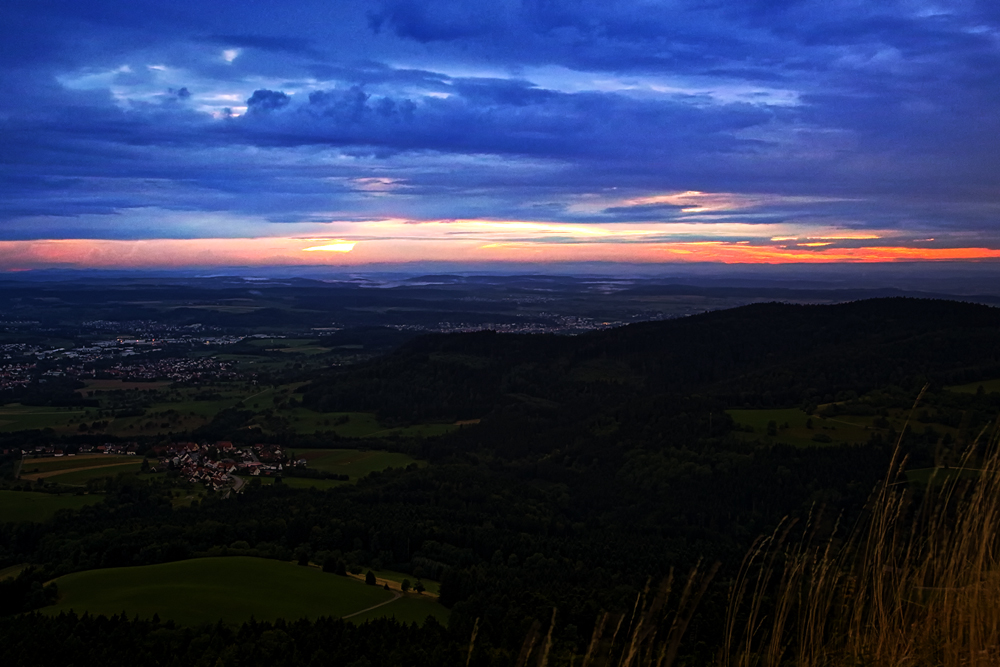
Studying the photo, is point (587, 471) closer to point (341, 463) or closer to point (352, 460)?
point (352, 460)

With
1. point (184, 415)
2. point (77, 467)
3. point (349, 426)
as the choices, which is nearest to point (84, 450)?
point (77, 467)

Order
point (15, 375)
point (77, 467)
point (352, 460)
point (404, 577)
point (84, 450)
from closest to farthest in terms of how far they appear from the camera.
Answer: point (404, 577), point (77, 467), point (352, 460), point (84, 450), point (15, 375)

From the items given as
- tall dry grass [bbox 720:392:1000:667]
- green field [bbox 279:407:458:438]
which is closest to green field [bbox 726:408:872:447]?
green field [bbox 279:407:458:438]

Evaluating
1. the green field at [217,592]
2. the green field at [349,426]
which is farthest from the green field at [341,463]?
the green field at [217,592]

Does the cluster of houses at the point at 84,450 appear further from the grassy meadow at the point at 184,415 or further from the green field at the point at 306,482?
the green field at the point at 306,482

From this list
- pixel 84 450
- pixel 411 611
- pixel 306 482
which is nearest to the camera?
pixel 411 611

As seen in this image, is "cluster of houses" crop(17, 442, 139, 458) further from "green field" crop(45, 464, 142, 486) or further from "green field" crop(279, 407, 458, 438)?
"green field" crop(279, 407, 458, 438)

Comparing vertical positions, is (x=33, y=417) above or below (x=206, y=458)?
above
